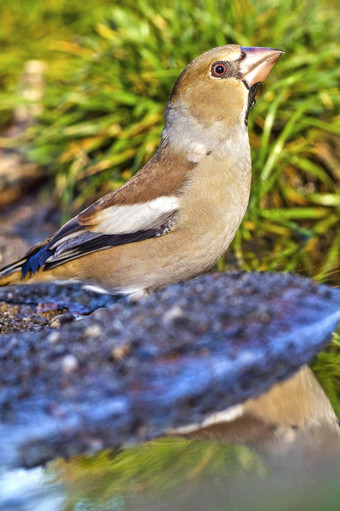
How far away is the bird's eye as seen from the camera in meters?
4.08

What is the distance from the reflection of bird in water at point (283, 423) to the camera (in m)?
2.43

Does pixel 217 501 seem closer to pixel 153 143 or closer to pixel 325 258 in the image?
pixel 325 258

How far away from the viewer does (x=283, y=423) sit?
2602 millimetres

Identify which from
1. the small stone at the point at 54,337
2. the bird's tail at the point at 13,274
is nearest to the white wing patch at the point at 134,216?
the bird's tail at the point at 13,274

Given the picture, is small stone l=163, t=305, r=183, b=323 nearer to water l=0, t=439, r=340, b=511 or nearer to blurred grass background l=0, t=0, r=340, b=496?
water l=0, t=439, r=340, b=511

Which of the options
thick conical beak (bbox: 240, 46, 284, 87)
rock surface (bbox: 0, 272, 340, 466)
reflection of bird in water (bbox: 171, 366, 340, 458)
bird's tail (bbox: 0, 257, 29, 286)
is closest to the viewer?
reflection of bird in water (bbox: 171, 366, 340, 458)

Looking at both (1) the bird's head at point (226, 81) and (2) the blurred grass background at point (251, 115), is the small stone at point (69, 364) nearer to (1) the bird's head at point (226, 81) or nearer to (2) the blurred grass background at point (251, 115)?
(1) the bird's head at point (226, 81)

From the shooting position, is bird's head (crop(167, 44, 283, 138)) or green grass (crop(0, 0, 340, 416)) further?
green grass (crop(0, 0, 340, 416))

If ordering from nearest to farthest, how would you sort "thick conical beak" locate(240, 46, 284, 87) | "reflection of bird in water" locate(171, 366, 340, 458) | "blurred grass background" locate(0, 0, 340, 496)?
"reflection of bird in water" locate(171, 366, 340, 458), "thick conical beak" locate(240, 46, 284, 87), "blurred grass background" locate(0, 0, 340, 496)

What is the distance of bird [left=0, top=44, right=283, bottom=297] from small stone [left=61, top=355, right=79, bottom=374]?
0.93m

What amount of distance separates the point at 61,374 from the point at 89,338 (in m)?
0.23

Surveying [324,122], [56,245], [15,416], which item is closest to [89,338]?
[15,416]

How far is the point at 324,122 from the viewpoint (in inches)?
239

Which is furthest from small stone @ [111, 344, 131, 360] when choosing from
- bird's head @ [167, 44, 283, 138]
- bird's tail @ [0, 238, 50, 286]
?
bird's head @ [167, 44, 283, 138]
